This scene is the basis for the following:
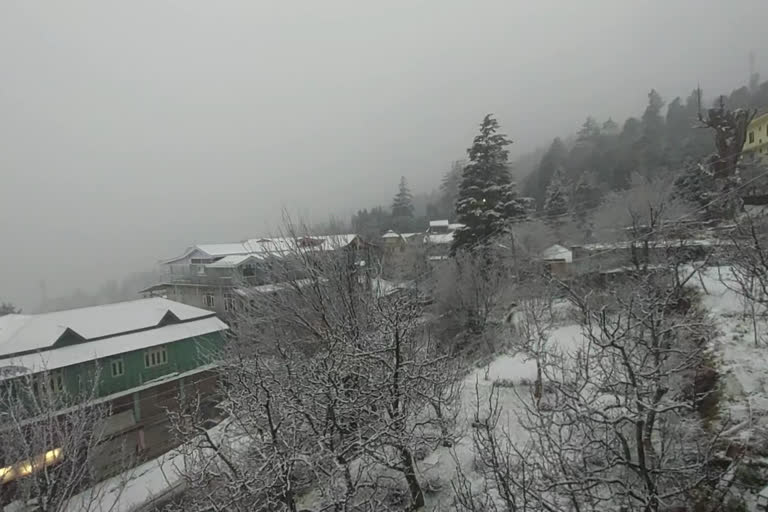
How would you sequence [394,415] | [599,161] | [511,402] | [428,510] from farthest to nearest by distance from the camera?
1. [599,161]
2. [511,402]
3. [428,510]
4. [394,415]

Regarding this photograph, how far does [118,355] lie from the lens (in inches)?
585

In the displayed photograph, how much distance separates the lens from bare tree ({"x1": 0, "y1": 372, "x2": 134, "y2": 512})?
5730 mm

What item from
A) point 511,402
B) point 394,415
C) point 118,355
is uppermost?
point 394,415

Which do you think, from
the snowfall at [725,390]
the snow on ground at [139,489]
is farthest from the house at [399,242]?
the snow on ground at [139,489]

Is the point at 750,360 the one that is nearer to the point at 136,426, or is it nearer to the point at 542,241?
the point at 136,426

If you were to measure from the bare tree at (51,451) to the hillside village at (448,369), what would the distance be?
11 cm

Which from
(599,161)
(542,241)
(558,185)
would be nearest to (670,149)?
(599,161)

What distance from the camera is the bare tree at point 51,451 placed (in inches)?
226

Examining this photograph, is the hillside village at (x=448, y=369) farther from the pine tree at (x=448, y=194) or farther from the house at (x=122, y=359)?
the pine tree at (x=448, y=194)

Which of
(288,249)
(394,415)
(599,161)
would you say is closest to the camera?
(394,415)

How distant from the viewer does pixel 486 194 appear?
21.2 meters

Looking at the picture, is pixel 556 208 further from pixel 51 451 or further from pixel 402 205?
pixel 51 451

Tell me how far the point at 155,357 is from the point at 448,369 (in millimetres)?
15232

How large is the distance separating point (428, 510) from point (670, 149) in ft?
127
